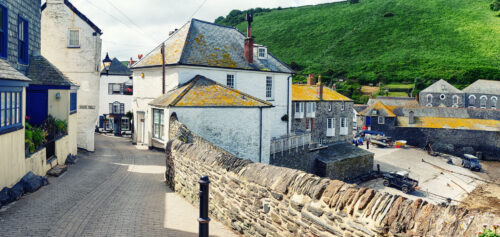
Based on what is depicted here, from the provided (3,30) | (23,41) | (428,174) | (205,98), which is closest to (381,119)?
(428,174)

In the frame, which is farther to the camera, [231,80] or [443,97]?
[443,97]

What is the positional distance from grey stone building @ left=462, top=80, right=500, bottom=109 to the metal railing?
2534 inches

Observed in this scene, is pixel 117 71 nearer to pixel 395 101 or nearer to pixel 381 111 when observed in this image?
pixel 381 111

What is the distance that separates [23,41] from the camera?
15578mm

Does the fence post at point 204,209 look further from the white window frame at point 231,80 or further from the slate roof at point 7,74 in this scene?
the white window frame at point 231,80

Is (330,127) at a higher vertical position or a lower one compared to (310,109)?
lower

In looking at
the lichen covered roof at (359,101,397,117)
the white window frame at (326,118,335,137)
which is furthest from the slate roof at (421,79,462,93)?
the white window frame at (326,118,335,137)

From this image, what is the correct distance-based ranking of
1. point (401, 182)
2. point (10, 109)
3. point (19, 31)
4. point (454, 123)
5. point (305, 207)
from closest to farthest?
point (305, 207), point (10, 109), point (19, 31), point (401, 182), point (454, 123)

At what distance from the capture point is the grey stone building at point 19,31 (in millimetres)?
13227

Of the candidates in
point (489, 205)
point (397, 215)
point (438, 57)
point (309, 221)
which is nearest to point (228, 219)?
point (309, 221)

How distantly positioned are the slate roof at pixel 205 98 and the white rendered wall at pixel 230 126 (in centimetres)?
30

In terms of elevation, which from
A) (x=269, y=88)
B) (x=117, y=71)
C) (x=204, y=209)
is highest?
(x=117, y=71)

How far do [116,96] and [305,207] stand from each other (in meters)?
39.3

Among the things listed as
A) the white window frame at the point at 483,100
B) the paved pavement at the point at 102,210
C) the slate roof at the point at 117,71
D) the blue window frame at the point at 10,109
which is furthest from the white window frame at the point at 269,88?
the white window frame at the point at 483,100
